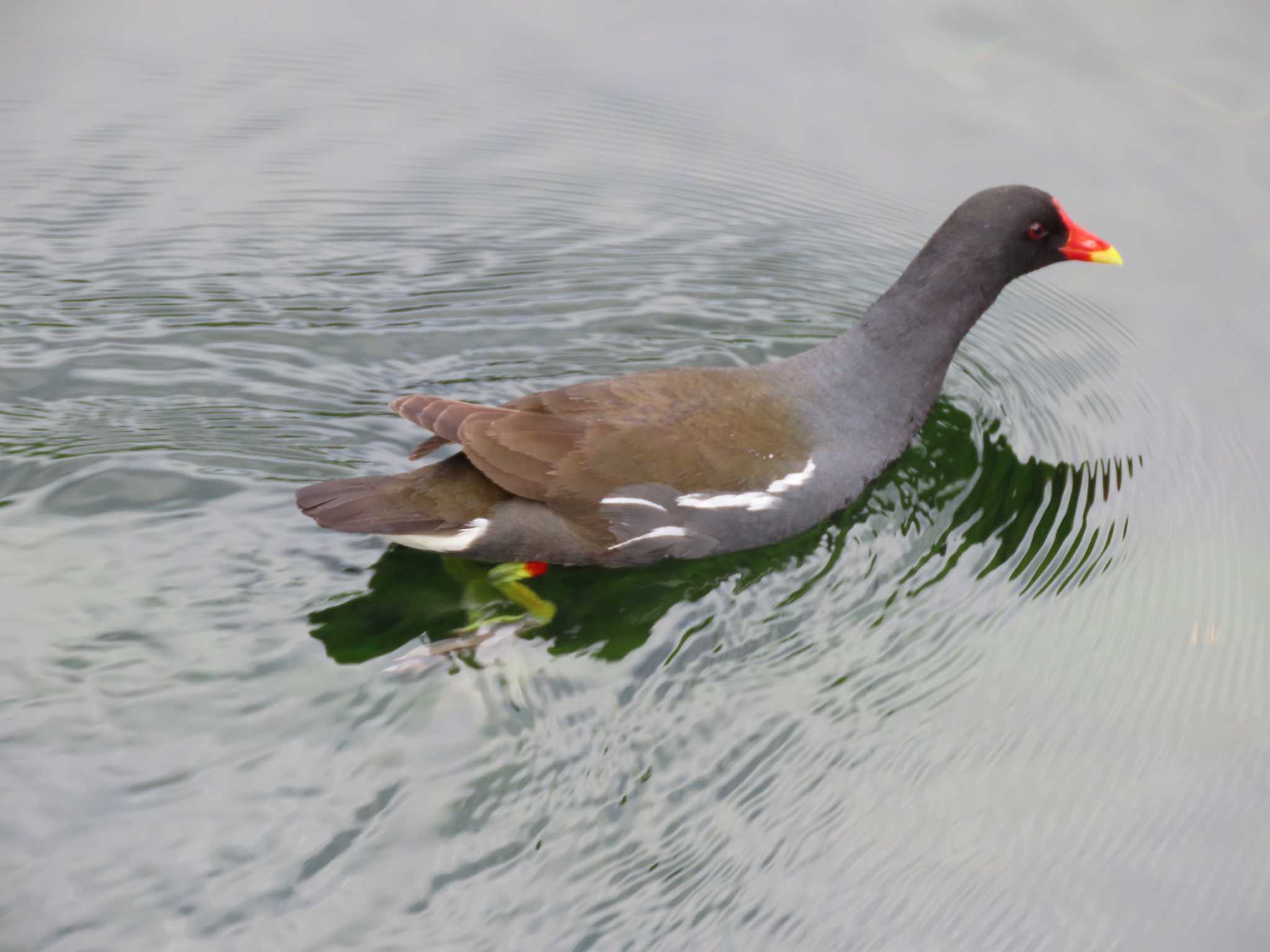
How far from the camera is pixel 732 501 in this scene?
4.45 meters

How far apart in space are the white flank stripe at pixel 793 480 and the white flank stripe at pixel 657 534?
1.04 ft

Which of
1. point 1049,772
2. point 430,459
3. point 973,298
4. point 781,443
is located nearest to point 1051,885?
point 1049,772

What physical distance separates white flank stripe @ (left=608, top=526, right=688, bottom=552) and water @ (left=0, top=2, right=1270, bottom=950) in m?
0.16

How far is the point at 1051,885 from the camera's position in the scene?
378 centimetres

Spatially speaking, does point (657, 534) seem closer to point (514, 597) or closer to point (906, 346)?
point (514, 597)

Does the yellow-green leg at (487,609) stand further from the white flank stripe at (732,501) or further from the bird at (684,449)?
the white flank stripe at (732,501)

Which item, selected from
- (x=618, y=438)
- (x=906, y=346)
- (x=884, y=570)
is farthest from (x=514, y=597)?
(x=906, y=346)

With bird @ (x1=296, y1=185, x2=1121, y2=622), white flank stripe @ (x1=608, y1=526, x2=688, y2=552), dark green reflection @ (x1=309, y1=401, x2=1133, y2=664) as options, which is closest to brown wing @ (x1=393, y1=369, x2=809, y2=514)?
bird @ (x1=296, y1=185, x2=1121, y2=622)

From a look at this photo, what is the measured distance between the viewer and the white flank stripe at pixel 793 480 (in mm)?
4496

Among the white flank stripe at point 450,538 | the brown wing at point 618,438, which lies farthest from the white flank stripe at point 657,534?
the white flank stripe at point 450,538

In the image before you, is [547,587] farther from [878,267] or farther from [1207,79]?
[1207,79]

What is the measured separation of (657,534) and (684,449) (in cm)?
28

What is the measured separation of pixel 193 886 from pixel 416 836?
56 cm

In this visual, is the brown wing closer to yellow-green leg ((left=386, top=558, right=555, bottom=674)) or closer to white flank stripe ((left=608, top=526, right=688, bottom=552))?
white flank stripe ((left=608, top=526, right=688, bottom=552))
